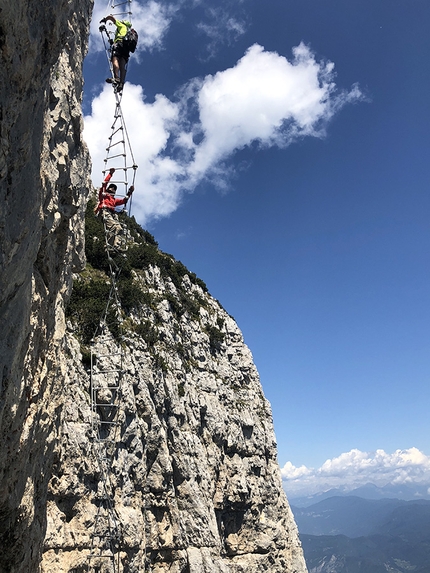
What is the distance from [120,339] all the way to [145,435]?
5346 mm

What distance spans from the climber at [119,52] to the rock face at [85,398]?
169 inches

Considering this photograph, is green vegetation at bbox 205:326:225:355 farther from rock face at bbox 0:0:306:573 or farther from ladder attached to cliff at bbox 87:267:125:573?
ladder attached to cliff at bbox 87:267:125:573

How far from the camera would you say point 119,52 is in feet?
53.1

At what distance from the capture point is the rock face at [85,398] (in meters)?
7.40

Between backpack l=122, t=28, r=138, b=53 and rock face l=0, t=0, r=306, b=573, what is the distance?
4324mm

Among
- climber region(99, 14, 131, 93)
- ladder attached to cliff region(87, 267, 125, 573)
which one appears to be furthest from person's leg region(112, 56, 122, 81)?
ladder attached to cliff region(87, 267, 125, 573)

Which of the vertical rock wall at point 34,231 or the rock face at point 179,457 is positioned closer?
the vertical rock wall at point 34,231

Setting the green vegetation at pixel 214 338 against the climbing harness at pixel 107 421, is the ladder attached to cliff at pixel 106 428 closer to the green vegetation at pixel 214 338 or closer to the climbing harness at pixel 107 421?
the climbing harness at pixel 107 421

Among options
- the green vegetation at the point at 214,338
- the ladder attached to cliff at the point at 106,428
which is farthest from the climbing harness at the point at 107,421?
the green vegetation at the point at 214,338

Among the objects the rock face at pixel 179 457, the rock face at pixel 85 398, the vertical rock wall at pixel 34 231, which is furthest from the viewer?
the rock face at pixel 179 457

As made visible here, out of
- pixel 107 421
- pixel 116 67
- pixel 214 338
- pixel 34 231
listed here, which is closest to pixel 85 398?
pixel 107 421

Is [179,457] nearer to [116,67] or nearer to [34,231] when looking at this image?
[116,67]

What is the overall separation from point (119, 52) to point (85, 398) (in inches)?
561

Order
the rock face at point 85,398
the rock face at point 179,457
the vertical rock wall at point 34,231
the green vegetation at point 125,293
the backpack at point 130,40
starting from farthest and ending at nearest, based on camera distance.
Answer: the green vegetation at point 125,293
the rock face at point 179,457
the backpack at point 130,40
the rock face at point 85,398
the vertical rock wall at point 34,231
